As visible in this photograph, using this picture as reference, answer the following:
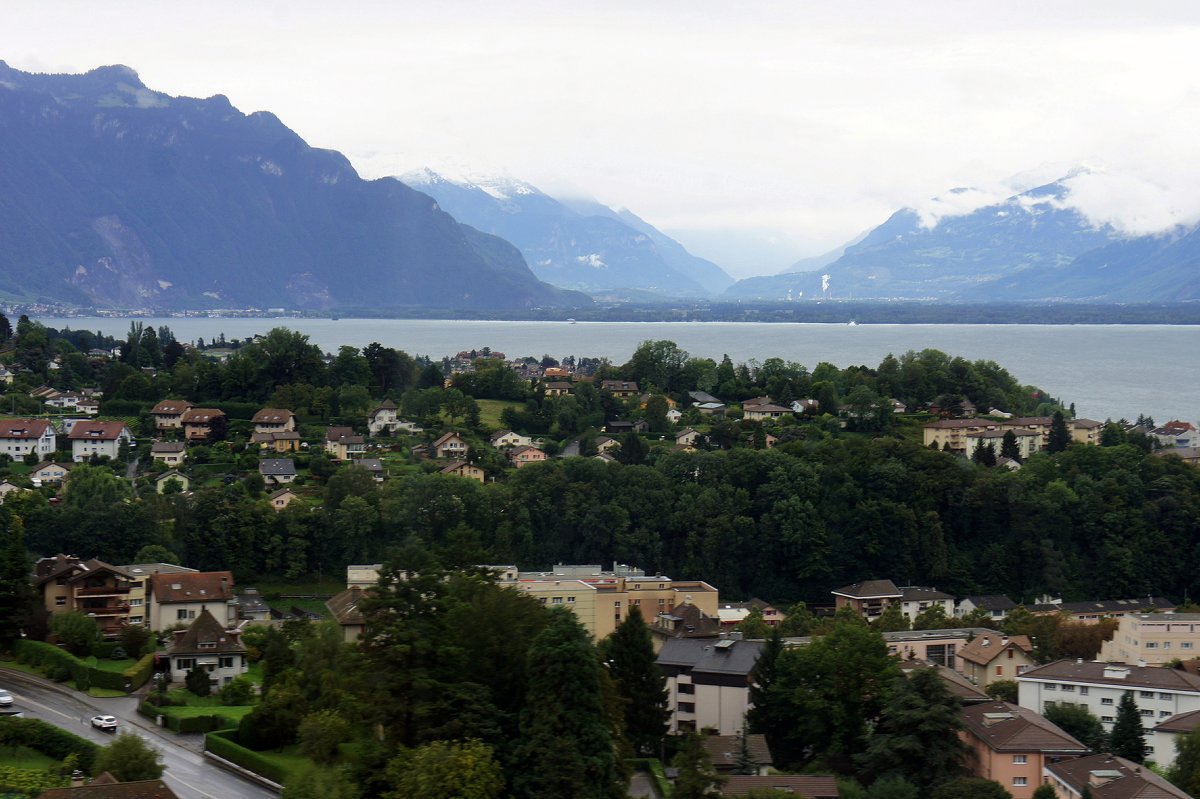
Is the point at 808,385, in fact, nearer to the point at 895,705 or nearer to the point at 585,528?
the point at 585,528

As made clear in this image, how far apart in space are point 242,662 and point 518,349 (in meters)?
88.8

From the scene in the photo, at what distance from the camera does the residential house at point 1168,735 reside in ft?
59.9

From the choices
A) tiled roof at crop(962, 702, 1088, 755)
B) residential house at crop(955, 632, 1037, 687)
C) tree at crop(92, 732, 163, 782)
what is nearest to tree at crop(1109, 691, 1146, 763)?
tiled roof at crop(962, 702, 1088, 755)

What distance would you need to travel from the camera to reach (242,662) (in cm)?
2055

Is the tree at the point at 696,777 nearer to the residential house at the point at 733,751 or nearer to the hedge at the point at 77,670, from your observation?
the residential house at the point at 733,751

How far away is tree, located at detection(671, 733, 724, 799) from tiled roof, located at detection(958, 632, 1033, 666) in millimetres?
8559

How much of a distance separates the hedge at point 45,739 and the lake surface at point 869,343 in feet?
183

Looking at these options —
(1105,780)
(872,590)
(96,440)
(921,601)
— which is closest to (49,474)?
(96,440)

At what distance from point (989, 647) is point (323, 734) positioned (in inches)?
464

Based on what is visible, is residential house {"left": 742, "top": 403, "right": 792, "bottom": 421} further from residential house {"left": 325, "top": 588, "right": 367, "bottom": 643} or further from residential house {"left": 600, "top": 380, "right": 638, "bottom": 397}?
residential house {"left": 325, "top": 588, "right": 367, "bottom": 643}

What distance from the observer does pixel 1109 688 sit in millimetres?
19906

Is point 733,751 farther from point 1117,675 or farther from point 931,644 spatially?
point 931,644

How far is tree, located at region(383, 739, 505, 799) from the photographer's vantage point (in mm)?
13977

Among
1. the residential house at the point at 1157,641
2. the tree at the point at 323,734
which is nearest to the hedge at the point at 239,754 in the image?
the tree at the point at 323,734
